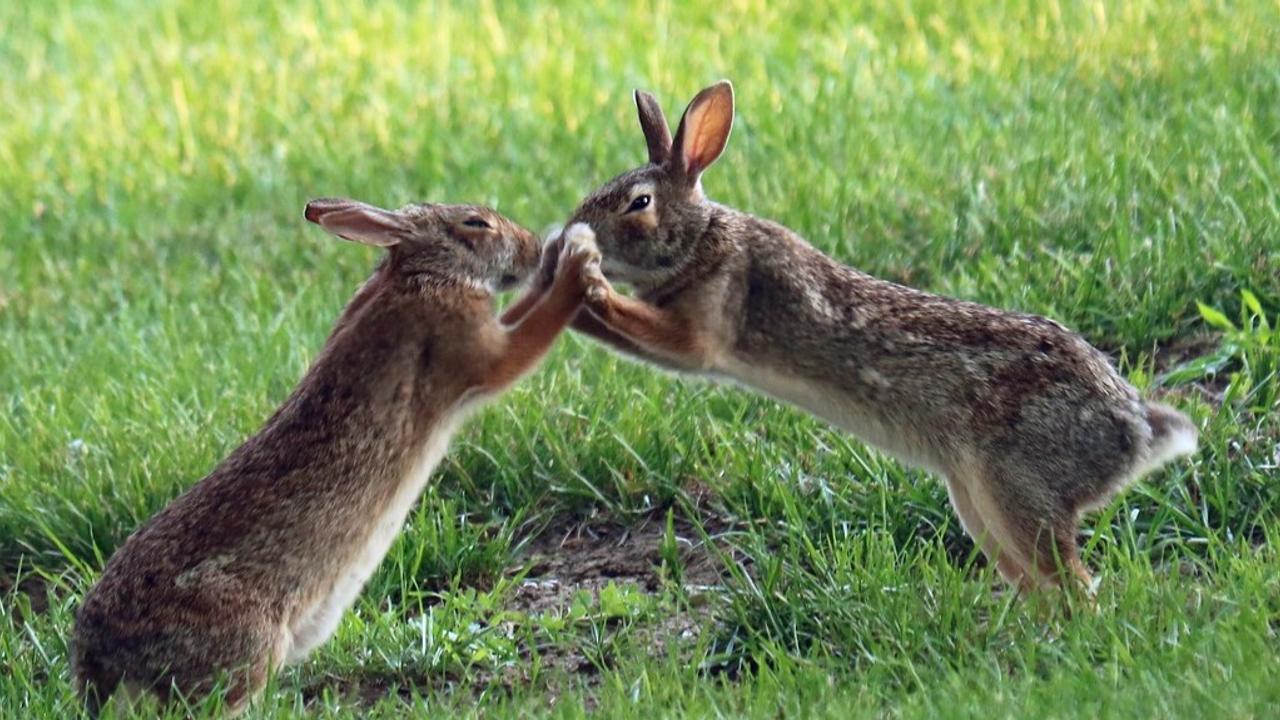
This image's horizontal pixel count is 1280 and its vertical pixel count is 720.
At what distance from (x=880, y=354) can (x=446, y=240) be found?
128 cm

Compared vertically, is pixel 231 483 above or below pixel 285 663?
above

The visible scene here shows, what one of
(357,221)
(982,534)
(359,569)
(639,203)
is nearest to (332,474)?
(359,569)

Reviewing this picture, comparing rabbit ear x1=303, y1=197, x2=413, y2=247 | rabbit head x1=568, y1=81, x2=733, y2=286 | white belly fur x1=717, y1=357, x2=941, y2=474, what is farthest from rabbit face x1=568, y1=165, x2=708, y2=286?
rabbit ear x1=303, y1=197, x2=413, y2=247

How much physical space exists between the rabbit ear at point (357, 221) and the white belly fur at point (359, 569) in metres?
0.55

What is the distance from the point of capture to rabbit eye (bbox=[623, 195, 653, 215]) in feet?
18.6

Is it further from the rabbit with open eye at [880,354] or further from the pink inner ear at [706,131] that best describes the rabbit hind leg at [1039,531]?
the pink inner ear at [706,131]

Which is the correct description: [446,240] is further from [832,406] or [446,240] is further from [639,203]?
[832,406]

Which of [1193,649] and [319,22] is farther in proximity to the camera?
[319,22]

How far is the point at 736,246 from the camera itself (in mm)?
5738

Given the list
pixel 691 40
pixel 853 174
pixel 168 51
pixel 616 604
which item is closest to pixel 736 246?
pixel 616 604

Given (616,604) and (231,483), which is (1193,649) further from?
(231,483)

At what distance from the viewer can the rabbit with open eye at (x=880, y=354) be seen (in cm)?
517

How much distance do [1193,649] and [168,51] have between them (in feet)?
27.5

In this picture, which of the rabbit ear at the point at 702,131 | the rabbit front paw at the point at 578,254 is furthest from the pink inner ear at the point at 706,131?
the rabbit front paw at the point at 578,254
